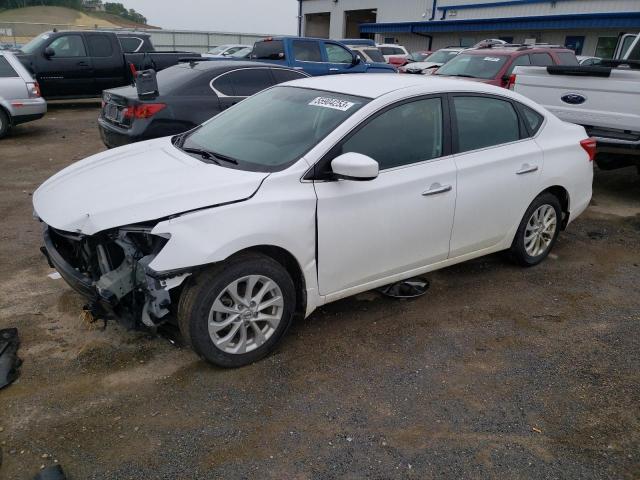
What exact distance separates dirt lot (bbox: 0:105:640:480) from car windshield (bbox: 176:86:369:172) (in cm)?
127

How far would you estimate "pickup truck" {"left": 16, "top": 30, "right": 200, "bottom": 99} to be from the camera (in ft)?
41.7

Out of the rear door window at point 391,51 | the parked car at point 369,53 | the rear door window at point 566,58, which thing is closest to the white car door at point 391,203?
the rear door window at point 566,58

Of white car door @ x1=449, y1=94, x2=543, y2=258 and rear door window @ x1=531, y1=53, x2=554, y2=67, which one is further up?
rear door window @ x1=531, y1=53, x2=554, y2=67

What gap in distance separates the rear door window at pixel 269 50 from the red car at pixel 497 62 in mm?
3545

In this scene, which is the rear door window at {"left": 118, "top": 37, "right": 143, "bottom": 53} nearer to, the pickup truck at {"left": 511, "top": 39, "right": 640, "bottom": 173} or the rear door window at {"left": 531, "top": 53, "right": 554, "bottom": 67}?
the rear door window at {"left": 531, "top": 53, "right": 554, "bottom": 67}

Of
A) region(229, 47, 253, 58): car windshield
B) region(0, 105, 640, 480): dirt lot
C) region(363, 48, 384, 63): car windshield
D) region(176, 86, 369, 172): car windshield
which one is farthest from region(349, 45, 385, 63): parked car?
region(0, 105, 640, 480): dirt lot

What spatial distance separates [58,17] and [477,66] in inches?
2492

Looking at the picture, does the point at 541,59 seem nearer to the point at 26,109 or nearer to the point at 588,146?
the point at 588,146

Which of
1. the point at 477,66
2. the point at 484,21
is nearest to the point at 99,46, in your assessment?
the point at 477,66

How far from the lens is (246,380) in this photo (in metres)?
3.21

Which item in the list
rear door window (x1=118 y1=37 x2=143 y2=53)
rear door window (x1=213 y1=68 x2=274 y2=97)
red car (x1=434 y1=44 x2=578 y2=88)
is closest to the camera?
rear door window (x1=213 y1=68 x2=274 y2=97)

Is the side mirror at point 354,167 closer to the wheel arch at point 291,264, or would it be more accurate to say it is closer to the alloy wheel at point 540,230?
the wheel arch at point 291,264

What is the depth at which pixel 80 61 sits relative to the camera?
13164 mm

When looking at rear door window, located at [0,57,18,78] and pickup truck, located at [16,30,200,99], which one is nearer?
rear door window, located at [0,57,18,78]
